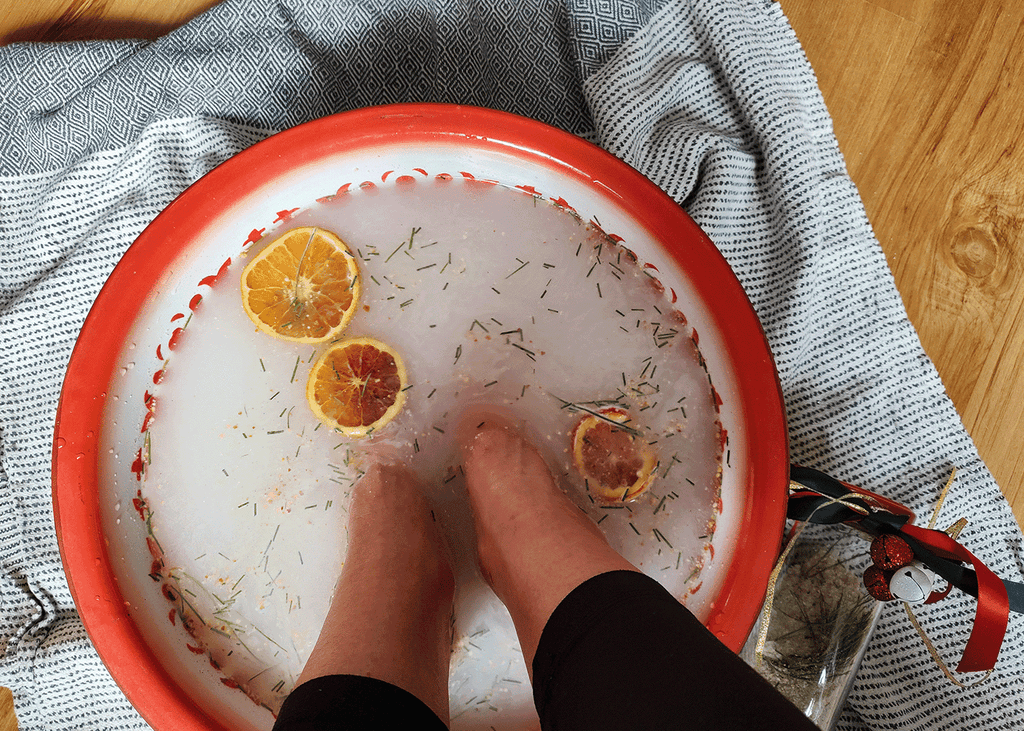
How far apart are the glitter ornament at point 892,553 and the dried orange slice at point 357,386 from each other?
1.57ft

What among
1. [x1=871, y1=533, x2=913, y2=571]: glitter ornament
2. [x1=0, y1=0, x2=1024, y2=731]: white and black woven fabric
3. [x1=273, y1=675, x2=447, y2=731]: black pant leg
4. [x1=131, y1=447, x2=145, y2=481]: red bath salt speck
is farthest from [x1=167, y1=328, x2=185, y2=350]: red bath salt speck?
[x1=871, y1=533, x2=913, y2=571]: glitter ornament

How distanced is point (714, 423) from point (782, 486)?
9 cm

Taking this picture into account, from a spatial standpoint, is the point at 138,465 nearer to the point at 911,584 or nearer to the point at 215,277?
the point at 215,277

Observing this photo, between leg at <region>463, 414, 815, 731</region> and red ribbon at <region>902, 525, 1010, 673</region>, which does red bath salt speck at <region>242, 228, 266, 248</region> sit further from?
red ribbon at <region>902, 525, 1010, 673</region>

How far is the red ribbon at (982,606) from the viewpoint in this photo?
65cm

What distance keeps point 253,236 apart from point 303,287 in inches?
3.0

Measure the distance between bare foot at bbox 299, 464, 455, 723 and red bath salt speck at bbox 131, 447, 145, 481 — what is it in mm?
205

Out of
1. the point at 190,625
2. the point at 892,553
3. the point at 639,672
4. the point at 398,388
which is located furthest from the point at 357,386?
the point at 892,553

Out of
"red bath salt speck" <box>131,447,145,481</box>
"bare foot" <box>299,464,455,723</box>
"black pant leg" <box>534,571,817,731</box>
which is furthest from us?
"red bath salt speck" <box>131,447,145,481</box>

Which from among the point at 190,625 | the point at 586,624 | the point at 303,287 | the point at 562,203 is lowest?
the point at 190,625

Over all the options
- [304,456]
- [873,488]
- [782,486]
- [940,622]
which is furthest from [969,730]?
[304,456]

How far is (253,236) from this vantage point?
716 millimetres

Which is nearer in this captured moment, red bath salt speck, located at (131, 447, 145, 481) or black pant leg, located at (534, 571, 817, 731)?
black pant leg, located at (534, 571, 817, 731)

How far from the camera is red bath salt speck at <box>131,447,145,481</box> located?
0.69 meters
